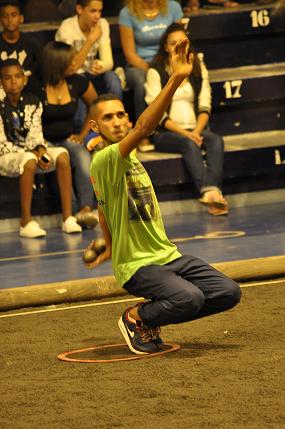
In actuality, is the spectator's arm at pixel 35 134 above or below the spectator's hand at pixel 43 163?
above

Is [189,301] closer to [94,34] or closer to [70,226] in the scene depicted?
[70,226]

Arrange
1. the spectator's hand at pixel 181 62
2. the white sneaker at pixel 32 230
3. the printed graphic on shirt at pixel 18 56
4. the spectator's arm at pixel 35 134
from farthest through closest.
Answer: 1. the printed graphic on shirt at pixel 18 56
2. the spectator's arm at pixel 35 134
3. the white sneaker at pixel 32 230
4. the spectator's hand at pixel 181 62

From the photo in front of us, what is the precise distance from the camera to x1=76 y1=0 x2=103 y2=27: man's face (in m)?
11.4

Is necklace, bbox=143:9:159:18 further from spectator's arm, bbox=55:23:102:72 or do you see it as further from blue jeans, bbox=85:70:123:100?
blue jeans, bbox=85:70:123:100

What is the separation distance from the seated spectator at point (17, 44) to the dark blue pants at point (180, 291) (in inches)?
207

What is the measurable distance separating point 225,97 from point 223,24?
3.08 feet

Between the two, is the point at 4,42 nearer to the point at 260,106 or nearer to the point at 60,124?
the point at 60,124

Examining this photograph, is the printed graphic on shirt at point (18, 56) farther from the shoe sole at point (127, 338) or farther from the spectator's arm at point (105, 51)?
the shoe sole at point (127, 338)

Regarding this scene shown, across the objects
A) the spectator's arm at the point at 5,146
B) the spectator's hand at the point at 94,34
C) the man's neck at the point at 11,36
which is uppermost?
the man's neck at the point at 11,36

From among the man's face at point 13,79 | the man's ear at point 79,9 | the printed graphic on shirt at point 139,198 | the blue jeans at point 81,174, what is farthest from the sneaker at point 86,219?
the printed graphic on shirt at point 139,198

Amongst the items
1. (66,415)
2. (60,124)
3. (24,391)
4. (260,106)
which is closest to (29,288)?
(24,391)

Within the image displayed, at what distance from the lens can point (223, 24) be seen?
12.4m

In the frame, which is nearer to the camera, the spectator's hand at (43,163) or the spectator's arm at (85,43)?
the spectator's hand at (43,163)

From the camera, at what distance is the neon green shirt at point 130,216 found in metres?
6.12
